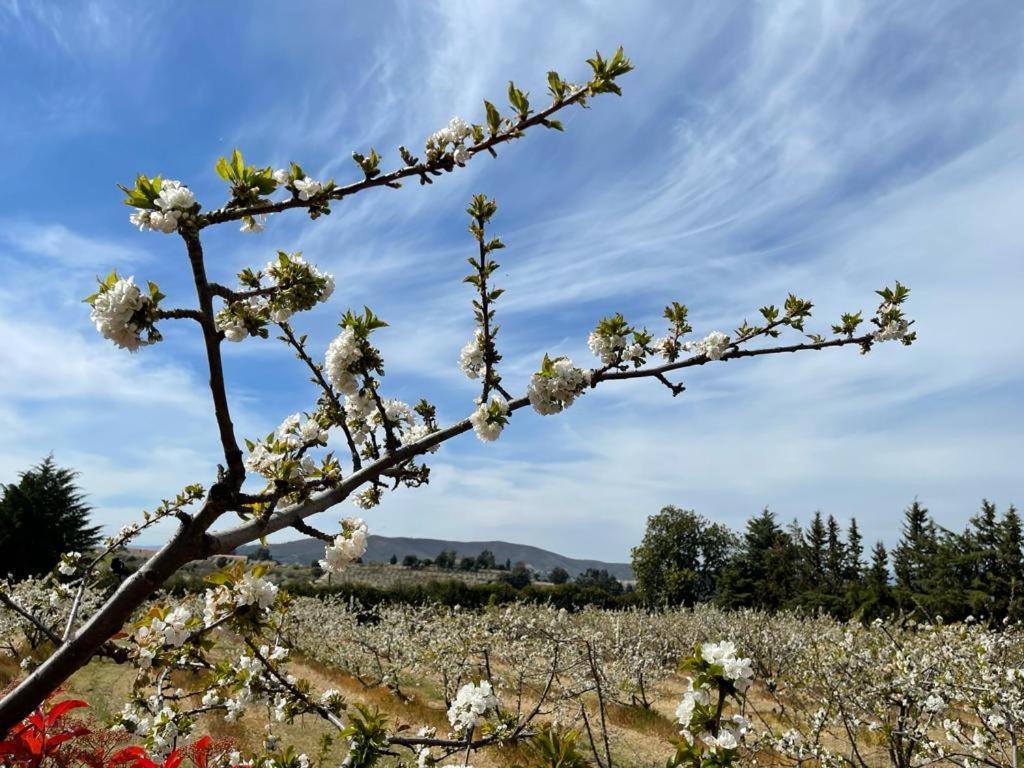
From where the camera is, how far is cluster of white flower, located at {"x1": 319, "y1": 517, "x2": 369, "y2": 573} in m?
1.95

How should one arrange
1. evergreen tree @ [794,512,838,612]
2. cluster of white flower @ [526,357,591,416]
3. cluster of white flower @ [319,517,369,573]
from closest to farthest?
cluster of white flower @ [319,517,369,573], cluster of white flower @ [526,357,591,416], evergreen tree @ [794,512,838,612]

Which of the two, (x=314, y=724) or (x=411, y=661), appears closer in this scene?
(x=314, y=724)

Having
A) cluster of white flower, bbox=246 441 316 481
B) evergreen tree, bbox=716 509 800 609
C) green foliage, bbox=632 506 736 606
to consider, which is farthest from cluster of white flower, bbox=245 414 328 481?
green foliage, bbox=632 506 736 606

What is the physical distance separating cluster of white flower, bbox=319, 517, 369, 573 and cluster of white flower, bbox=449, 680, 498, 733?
55.0 inches

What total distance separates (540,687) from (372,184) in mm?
13153

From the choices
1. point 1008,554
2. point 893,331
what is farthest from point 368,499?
point 1008,554

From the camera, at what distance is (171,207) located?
149cm

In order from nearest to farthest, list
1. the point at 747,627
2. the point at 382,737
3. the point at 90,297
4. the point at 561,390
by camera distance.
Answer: the point at 90,297 < the point at 561,390 < the point at 382,737 < the point at 747,627

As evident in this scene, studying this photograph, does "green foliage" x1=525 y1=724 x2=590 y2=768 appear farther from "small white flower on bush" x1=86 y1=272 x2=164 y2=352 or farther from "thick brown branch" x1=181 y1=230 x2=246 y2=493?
Result: "small white flower on bush" x1=86 y1=272 x2=164 y2=352

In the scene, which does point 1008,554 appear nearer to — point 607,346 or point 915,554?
point 915,554

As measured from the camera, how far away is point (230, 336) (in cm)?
176

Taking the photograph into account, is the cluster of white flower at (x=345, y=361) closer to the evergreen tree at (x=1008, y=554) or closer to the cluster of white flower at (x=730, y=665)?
the cluster of white flower at (x=730, y=665)

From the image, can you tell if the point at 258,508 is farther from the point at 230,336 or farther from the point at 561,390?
the point at 561,390

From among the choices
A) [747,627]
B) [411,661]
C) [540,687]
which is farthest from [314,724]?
[747,627]
